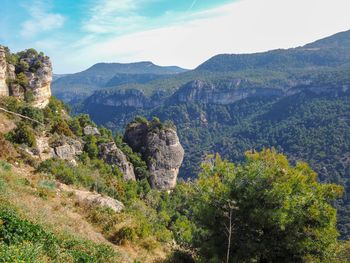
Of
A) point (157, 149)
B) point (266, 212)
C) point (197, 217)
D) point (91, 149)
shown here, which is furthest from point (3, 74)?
point (266, 212)

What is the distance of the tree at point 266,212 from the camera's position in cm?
1089

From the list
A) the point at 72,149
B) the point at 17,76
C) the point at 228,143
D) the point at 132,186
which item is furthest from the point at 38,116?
the point at 228,143

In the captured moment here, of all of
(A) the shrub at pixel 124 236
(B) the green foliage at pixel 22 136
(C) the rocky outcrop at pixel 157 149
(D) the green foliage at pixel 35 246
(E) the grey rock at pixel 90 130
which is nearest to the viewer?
(D) the green foliage at pixel 35 246

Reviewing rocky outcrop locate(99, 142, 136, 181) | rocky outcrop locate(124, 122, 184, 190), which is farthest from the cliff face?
rocky outcrop locate(124, 122, 184, 190)

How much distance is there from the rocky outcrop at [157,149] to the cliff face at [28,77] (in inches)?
518

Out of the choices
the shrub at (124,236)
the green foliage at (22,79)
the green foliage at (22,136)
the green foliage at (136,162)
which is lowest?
the green foliage at (136,162)

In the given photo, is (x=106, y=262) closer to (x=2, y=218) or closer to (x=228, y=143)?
(x=2, y=218)

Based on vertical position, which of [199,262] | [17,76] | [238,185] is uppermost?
[17,76]

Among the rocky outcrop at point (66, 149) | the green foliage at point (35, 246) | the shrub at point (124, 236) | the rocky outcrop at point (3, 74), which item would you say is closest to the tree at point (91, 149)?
the rocky outcrop at point (66, 149)

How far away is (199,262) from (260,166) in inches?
149

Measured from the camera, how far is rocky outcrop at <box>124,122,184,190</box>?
1858 inches

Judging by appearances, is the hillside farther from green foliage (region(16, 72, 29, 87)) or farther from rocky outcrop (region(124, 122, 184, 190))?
rocky outcrop (region(124, 122, 184, 190))

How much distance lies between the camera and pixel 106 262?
388 inches

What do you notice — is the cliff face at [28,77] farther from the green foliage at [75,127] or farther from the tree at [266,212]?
the tree at [266,212]
